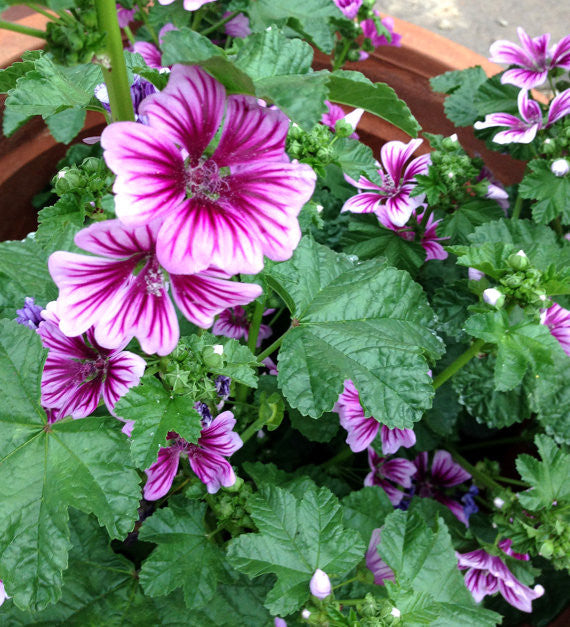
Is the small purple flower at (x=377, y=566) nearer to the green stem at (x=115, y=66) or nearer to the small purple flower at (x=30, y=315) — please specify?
the small purple flower at (x=30, y=315)

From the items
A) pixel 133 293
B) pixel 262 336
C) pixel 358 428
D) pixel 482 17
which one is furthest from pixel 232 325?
pixel 482 17

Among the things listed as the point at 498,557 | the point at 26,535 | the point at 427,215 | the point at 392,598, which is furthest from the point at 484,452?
the point at 26,535

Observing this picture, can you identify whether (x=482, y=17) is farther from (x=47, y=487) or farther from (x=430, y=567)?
(x=47, y=487)

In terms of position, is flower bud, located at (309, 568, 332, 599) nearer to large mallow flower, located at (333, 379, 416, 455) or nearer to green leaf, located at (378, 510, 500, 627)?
green leaf, located at (378, 510, 500, 627)

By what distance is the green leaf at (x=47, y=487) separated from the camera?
791 millimetres

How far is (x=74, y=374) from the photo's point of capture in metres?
0.90

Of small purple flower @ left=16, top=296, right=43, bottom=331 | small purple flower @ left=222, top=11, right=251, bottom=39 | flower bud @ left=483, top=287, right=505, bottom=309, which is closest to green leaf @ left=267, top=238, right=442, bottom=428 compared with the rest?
flower bud @ left=483, top=287, right=505, bottom=309

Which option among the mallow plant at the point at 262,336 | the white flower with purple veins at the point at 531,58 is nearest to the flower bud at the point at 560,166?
the mallow plant at the point at 262,336

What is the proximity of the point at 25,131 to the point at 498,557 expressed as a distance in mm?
1563

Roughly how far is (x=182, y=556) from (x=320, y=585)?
9.5 inches

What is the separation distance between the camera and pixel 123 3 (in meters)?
1.52

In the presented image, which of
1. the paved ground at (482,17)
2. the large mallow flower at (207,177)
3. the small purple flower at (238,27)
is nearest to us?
the large mallow flower at (207,177)

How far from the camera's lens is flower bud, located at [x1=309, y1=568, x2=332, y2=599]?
2.88 feet

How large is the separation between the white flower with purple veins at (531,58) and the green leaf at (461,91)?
14cm
